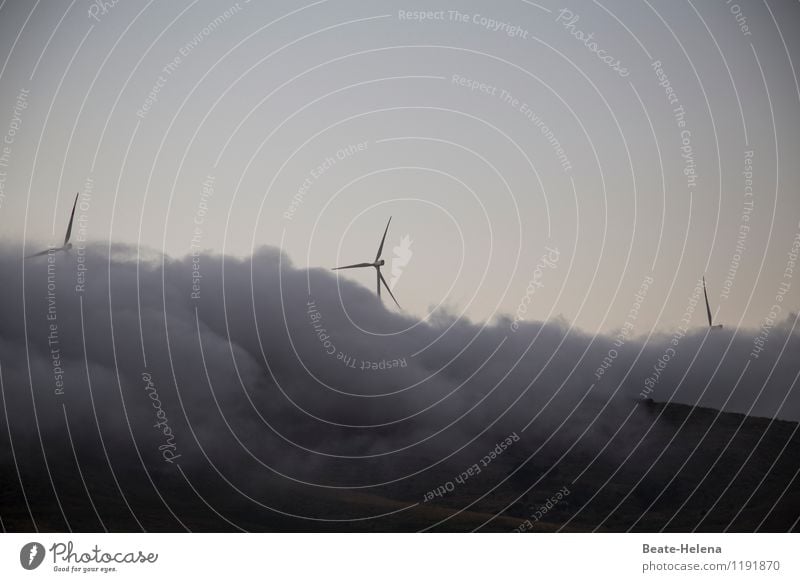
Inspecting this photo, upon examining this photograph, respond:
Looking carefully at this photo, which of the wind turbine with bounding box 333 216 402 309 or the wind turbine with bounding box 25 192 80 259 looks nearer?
the wind turbine with bounding box 25 192 80 259

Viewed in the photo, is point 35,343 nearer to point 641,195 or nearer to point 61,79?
point 61,79

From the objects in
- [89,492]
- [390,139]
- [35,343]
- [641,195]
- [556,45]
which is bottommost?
[89,492]

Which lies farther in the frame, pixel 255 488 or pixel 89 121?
pixel 255 488

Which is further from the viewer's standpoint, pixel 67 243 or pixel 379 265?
pixel 379 265

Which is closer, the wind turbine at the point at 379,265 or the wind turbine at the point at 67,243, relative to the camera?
the wind turbine at the point at 67,243

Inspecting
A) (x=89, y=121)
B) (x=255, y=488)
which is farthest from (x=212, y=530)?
(x=89, y=121)
